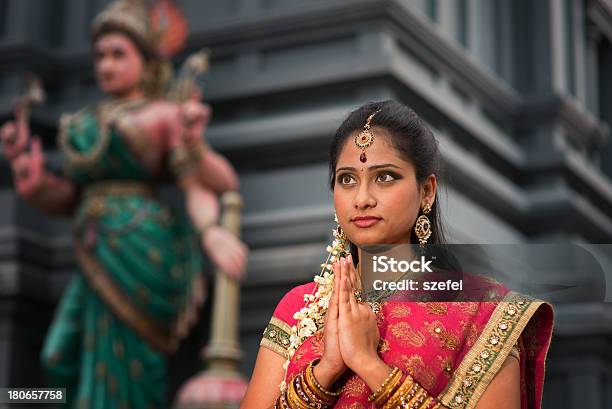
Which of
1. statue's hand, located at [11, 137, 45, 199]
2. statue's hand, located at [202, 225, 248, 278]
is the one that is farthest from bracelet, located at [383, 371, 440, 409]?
statue's hand, located at [11, 137, 45, 199]

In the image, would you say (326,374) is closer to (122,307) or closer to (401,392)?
(401,392)

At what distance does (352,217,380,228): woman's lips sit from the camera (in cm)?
187

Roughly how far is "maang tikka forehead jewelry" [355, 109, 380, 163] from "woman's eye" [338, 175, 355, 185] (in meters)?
0.04

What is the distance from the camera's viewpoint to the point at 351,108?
4.83 m

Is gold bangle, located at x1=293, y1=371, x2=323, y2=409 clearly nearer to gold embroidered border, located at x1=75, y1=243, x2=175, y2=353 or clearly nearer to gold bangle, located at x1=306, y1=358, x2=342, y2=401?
gold bangle, located at x1=306, y1=358, x2=342, y2=401

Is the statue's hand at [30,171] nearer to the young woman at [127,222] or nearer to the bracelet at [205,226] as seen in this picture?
the young woman at [127,222]

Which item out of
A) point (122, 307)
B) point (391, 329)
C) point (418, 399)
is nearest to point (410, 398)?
point (418, 399)

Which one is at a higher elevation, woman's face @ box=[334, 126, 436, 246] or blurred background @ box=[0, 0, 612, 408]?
blurred background @ box=[0, 0, 612, 408]

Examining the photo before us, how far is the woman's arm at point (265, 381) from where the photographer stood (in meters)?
1.95

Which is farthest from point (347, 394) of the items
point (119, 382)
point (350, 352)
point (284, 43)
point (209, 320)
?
point (284, 43)

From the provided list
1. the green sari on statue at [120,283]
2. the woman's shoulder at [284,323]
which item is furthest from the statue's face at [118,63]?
the woman's shoulder at [284,323]

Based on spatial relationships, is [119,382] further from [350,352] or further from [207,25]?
[350,352]

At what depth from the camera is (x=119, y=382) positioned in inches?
179

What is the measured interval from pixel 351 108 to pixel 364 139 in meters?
2.93
